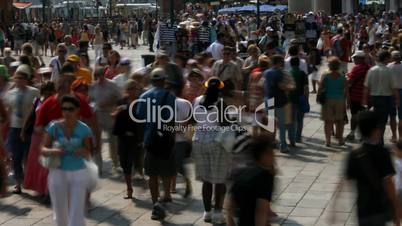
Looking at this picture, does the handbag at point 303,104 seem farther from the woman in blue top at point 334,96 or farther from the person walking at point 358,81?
the person walking at point 358,81

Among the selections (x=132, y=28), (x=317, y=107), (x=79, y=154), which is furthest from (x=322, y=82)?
(x=132, y=28)

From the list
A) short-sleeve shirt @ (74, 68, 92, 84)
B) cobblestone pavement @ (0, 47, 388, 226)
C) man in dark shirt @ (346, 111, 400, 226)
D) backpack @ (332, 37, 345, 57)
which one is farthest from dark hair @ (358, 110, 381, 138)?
backpack @ (332, 37, 345, 57)

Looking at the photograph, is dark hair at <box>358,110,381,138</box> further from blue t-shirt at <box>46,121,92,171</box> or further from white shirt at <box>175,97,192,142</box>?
white shirt at <box>175,97,192,142</box>

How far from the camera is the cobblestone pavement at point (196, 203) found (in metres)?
9.24

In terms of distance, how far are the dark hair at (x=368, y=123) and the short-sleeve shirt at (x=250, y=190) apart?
0.83 m

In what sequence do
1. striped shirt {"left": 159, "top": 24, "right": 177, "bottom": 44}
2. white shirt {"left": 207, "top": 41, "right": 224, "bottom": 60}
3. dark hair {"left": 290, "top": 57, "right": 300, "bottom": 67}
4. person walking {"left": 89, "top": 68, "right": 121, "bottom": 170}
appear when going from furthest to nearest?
1. striped shirt {"left": 159, "top": 24, "right": 177, "bottom": 44}
2. white shirt {"left": 207, "top": 41, "right": 224, "bottom": 60}
3. dark hair {"left": 290, "top": 57, "right": 300, "bottom": 67}
4. person walking {"left": 89, "top": 68, "right": 121, "bottom": 170}

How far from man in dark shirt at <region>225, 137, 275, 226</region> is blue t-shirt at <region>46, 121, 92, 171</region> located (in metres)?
1.77

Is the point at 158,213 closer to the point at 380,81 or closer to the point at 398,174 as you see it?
the point at 398,174

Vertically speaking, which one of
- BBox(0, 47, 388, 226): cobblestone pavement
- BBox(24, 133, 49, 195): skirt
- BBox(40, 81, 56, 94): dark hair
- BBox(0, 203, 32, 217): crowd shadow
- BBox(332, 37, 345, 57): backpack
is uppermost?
BBox(40, 81, 56, 94): dark hair

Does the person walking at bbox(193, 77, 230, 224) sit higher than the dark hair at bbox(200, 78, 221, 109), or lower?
lower

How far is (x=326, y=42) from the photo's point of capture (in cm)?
2525

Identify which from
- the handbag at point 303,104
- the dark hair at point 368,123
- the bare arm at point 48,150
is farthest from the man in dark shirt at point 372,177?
the handbag at point 303,104

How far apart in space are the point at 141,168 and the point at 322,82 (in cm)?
363

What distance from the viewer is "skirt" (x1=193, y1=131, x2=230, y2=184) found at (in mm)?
8844
